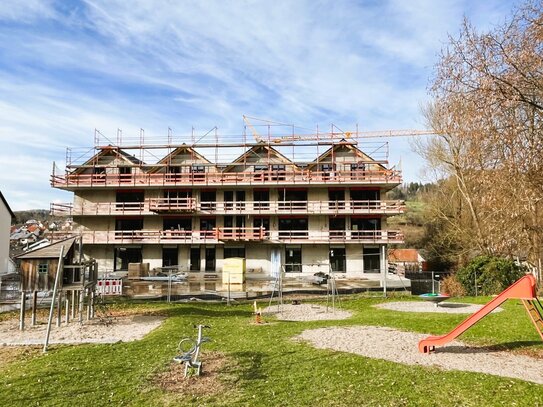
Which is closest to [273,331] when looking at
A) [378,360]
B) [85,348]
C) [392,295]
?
[378,360]

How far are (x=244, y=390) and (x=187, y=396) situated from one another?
3.53 ft

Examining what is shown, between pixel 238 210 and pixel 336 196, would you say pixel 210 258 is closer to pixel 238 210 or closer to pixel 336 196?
pixel 238 210

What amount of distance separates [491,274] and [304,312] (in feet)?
45.0

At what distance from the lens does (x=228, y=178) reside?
4097 centimetres

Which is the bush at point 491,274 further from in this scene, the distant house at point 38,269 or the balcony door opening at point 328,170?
the distant house at point 38,269

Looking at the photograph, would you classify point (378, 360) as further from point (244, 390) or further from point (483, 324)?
point (483, 324)

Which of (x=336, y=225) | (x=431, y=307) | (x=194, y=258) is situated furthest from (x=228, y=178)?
(x=431, y=307)

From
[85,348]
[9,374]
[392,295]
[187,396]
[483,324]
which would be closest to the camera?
[187,396]

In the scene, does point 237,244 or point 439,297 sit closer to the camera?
point 439,297

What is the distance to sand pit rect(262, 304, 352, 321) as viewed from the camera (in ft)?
58.5

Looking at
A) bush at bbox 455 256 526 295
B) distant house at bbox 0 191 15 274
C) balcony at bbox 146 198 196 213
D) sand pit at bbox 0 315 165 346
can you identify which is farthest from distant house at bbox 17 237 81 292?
distant house at bbox 0 191 15 274

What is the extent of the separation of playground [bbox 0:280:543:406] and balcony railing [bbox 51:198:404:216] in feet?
78.8

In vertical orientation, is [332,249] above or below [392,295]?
above

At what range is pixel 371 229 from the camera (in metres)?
40.6
